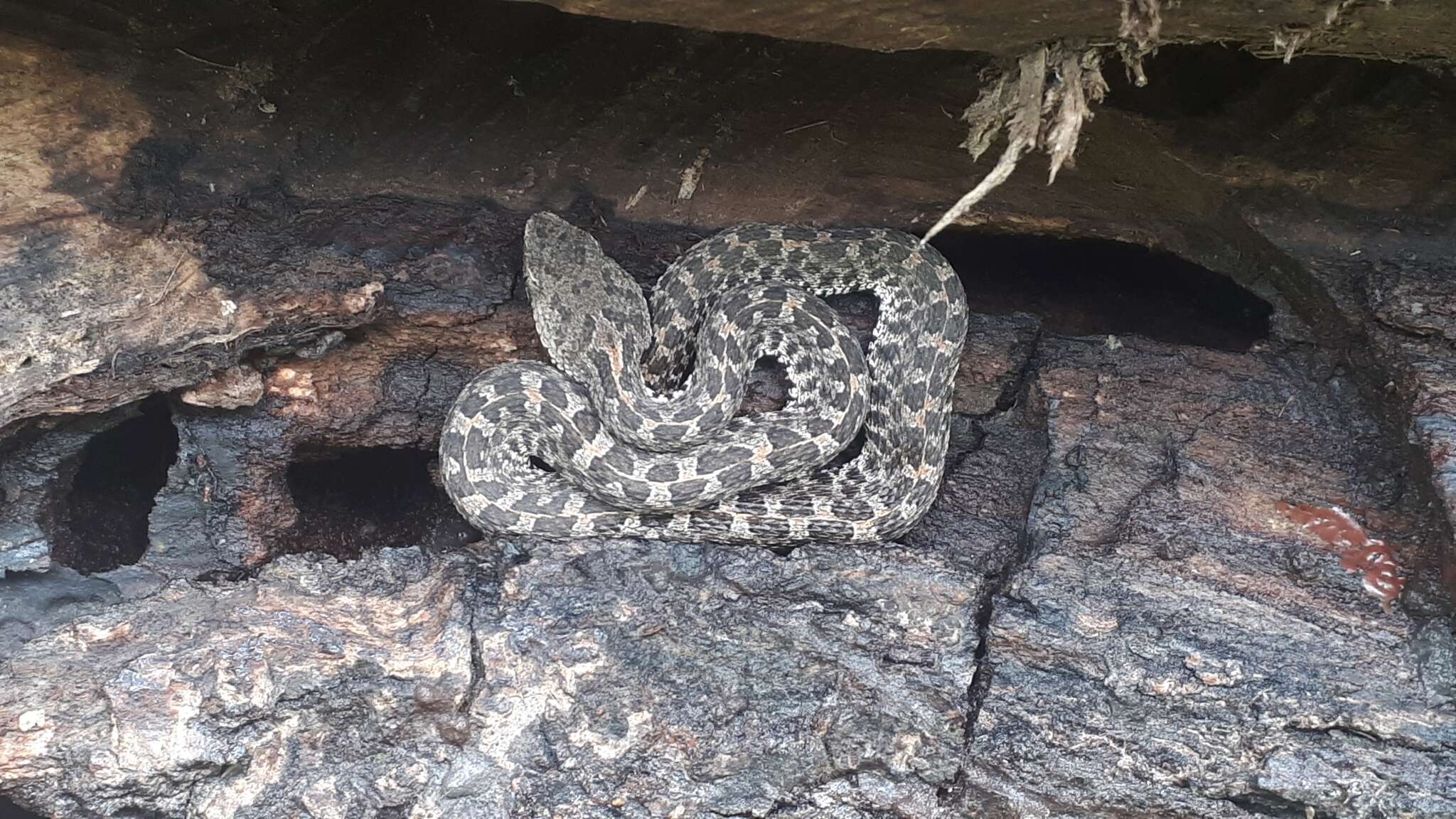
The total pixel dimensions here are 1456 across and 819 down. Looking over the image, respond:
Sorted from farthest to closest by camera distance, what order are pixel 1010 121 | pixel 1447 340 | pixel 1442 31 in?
1. pixel 1447 340
2. pixel 1010 121
3. pixel 1442 31

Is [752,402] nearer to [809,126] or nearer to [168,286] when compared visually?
[809,126]

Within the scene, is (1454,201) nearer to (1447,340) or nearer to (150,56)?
(1447,340)

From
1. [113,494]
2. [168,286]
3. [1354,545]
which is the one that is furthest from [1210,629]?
[113,494]

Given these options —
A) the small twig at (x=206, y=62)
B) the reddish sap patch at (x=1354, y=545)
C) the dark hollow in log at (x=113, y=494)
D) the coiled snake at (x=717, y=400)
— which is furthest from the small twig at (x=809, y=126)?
the dark hollow in log at (x=113, y=494)

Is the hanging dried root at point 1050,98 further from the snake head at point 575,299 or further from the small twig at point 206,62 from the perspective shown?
the small twig at point 206,62

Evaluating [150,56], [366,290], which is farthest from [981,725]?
[150,56]

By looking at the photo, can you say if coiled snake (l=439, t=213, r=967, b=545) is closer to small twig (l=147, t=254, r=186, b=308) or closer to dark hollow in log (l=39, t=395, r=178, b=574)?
small twig (l=147, t=254, r=186, b=308)

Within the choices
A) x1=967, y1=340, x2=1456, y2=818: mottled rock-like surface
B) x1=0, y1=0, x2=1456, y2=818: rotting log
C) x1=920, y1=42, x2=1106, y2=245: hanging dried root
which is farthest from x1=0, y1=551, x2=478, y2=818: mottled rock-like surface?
x1=920, y1=42, x2=1106, y2=245: hanging dried root

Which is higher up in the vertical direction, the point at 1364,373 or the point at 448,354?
the point at 1364,373
